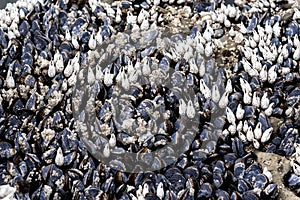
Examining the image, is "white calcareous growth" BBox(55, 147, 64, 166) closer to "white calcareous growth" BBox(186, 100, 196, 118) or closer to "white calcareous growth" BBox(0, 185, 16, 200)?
"white calcareous growth" BBox(0, 185, 16, 200)

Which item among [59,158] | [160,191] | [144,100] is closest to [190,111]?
[144,100]

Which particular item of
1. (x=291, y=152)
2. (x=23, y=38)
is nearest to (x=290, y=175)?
(x=291, y=152)

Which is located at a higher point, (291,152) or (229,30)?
(229,30)

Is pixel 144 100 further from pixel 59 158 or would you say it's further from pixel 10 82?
pixel 10 82

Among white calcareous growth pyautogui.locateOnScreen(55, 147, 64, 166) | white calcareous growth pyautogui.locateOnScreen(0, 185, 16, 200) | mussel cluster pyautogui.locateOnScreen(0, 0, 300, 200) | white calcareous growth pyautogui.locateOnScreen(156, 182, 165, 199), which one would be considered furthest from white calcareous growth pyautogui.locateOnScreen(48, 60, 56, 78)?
white calcareous growth pyautogui.locateOnScreen(156, 182, 165, 199)

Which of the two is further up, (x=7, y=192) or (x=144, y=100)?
(x=144, y=100)

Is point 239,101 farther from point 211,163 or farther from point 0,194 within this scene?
point 0,194

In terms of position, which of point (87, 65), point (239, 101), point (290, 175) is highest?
point (87, 65)

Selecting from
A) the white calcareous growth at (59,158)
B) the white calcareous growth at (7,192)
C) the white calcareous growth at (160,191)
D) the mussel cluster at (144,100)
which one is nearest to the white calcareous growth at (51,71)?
the mussel cluster at (144,100)
